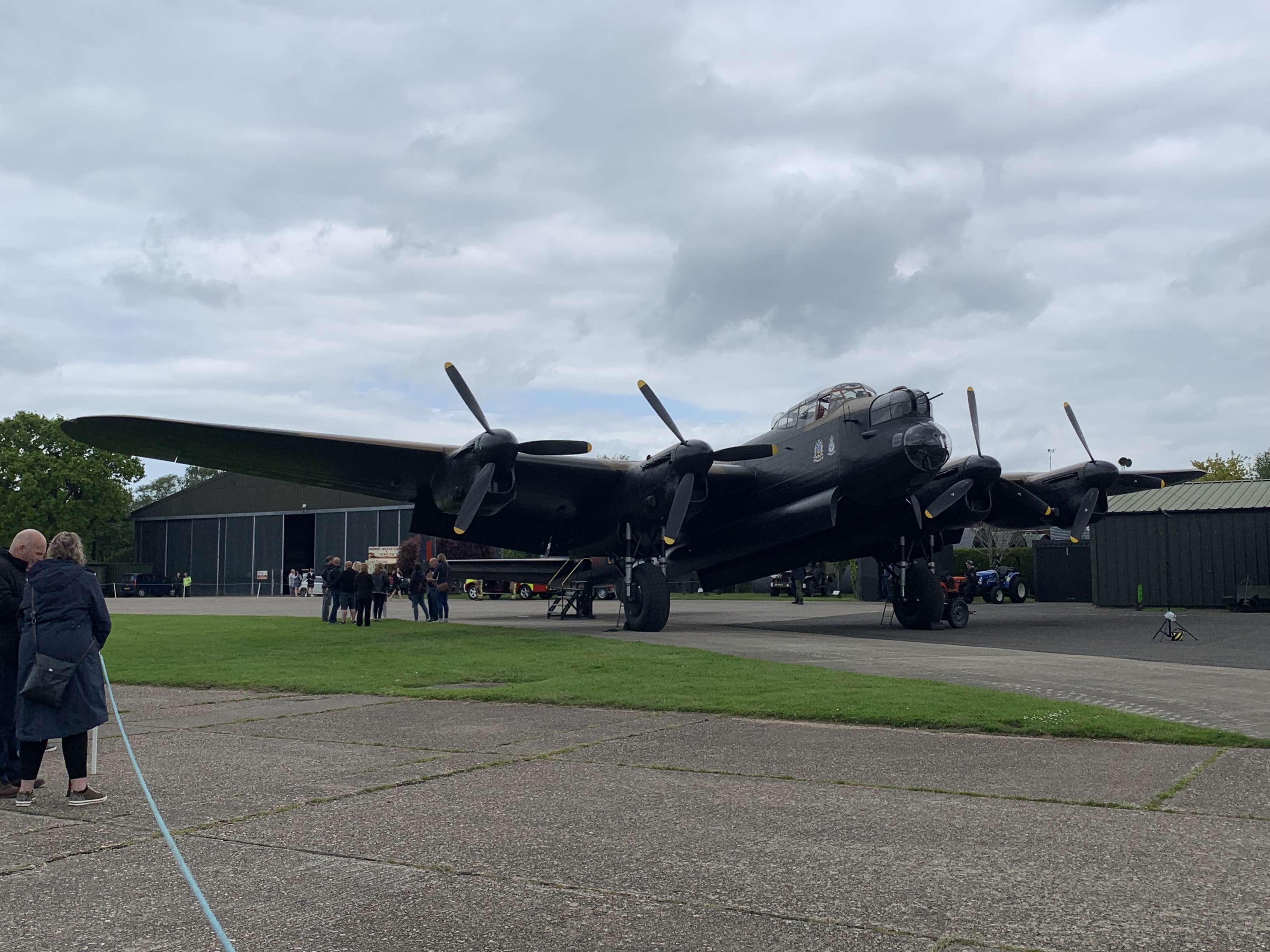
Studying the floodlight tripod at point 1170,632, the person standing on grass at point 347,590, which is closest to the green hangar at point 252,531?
the person standing on grass at point 347,590

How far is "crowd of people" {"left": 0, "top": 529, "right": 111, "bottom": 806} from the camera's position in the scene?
6473mm

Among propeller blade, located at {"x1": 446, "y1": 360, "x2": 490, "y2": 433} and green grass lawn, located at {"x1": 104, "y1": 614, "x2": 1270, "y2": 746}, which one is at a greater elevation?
propeller blade, located at {"x1": 446, "y1": 360, "x2": 490, "y2": 433}

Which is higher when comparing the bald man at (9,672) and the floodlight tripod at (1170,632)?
the bald man at (9,672)

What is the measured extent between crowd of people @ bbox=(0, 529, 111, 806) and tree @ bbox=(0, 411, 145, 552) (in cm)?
7121

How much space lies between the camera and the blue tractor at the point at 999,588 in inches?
1738

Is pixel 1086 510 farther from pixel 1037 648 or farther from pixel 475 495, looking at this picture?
pixel 475 495

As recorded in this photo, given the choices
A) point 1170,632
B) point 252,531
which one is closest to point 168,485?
point 252,531

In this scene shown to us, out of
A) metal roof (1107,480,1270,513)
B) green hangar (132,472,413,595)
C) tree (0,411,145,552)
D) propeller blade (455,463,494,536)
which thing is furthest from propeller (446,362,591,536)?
tree (0,411,145,552)

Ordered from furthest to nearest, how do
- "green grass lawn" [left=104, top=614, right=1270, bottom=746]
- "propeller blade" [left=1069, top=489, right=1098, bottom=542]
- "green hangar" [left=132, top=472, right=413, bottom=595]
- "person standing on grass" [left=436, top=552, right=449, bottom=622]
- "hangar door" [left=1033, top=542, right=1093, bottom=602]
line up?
"green hangar" [left=132, top=472, right=413, bottom=595], "hangar door" [left=1033, top=542, right=1093, bottom=602], "person standing on grass" [left=436, top=552, right=449, bottom=622], "propeller blade" [left=1069, top=489, right=1098, bottom=542], "green grass lawn" [left=104, top=614, right=1270, bottom=746]

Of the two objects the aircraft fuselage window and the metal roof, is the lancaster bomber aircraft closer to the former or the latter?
the aircraft fuselage window

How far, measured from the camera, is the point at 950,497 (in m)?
24.2

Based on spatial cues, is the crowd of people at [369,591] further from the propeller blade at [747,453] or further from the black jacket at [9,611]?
the black jacket at [9,611]

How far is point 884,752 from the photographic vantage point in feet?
27.0

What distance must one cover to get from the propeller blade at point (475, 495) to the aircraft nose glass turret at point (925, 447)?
878 cm
